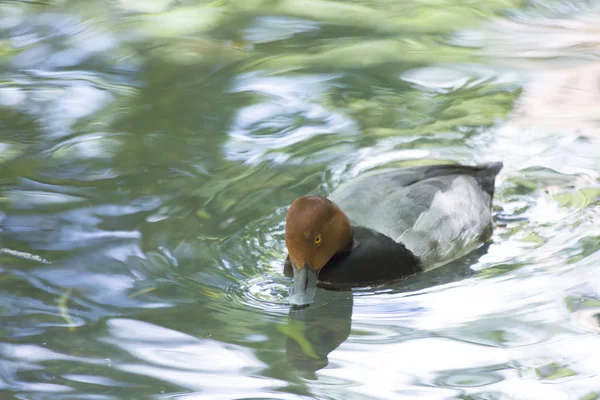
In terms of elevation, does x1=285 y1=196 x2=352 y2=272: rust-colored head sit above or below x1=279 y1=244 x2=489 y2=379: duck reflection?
above

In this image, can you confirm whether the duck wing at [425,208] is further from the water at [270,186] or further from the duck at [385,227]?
the water at [270,186]

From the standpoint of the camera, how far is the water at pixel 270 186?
397cm

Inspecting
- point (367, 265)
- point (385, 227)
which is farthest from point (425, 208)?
point (367, 265)

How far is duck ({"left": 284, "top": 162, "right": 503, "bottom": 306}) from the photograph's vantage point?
14.9 ft

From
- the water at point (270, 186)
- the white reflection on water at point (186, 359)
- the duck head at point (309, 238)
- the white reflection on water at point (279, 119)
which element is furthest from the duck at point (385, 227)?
the white reflection on water at point (279, 119)

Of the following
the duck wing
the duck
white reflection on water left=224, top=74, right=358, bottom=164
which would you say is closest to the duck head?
the duck

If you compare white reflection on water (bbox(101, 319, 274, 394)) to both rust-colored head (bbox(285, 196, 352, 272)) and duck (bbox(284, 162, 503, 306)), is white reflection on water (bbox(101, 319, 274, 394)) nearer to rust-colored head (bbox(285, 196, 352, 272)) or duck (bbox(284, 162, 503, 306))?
duck (bbox(284, 162, 503, 306))

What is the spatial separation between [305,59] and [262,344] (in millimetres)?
4396

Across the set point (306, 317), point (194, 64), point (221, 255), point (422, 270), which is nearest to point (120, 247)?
point (221, 255)

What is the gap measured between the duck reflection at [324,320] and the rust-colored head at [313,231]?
20cm

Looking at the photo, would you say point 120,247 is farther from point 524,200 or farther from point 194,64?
point 194,64

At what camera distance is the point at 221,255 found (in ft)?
16.4

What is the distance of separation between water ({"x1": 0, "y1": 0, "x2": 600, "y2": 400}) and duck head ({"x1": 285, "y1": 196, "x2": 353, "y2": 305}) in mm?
151

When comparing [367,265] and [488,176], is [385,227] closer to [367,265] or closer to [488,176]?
[367,265]
